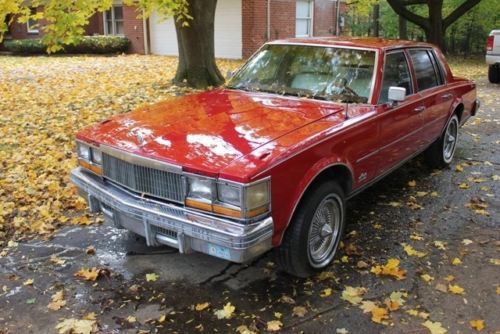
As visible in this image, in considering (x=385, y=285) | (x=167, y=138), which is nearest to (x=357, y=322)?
(x=385, y=285)

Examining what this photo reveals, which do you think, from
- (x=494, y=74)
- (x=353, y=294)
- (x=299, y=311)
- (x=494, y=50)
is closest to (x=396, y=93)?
(x=353, y=294)

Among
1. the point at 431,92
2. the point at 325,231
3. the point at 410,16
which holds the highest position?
the point at 410,16

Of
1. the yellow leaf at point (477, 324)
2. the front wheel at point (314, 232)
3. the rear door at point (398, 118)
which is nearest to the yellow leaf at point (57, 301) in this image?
the front wheel at point (314, 232)

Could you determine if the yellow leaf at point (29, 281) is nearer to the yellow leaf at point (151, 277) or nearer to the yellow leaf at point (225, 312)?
the yellow leaf at point (151, 277)

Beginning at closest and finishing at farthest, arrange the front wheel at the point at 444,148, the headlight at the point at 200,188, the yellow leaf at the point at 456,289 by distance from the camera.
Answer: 1. the headlight at the point at 200,188
2. the yellow leaf at the point at 456,289
3. the front wheel at the point at 444,148

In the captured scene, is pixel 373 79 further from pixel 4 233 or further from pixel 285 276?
pixel 4 233

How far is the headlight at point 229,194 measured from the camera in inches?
121

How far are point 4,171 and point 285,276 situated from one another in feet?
13.4

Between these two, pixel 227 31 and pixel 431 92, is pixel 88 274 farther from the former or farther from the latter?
pixel 227 31

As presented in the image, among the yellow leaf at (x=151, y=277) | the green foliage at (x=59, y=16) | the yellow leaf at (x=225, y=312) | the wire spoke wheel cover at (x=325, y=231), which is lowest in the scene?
the yellow leaf at (x=225, y=312)

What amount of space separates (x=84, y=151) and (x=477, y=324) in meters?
3.17

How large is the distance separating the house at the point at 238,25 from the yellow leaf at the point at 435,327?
1757cm

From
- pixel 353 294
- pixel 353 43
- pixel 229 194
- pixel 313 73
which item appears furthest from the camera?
pixel 353 43

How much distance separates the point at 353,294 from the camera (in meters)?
3.61
